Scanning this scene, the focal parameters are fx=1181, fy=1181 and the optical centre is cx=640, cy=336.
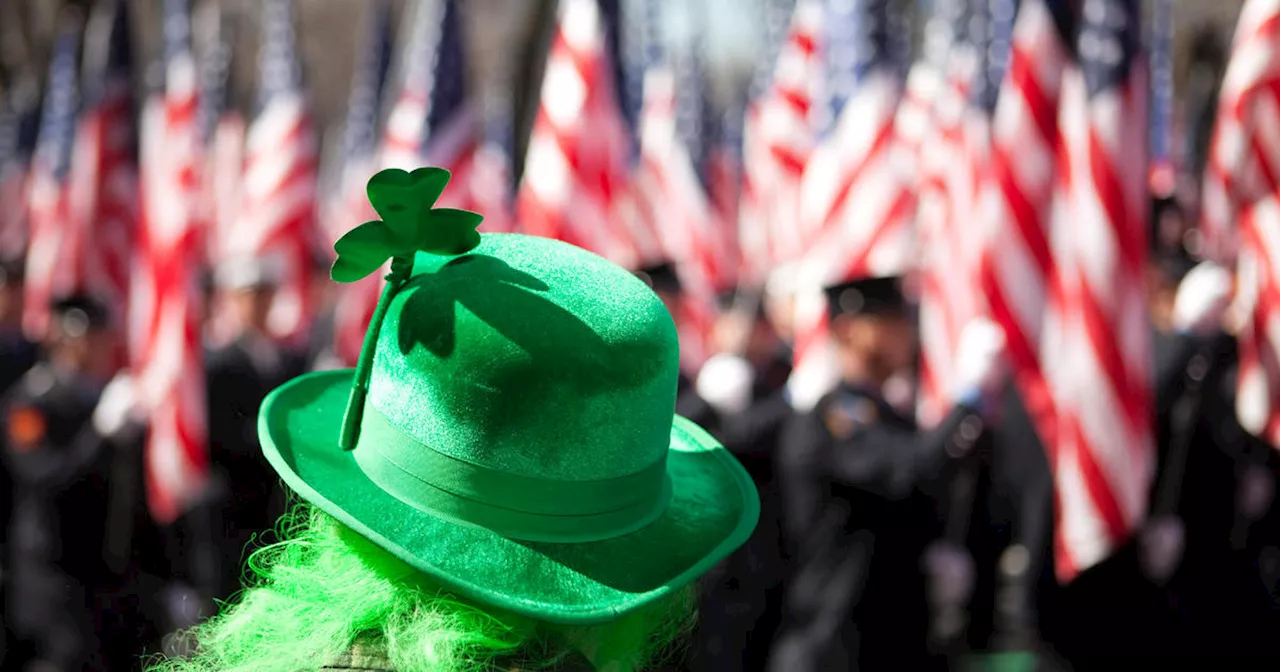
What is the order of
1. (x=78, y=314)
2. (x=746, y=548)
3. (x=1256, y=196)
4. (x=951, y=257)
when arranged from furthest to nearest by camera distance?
1. (x=78, y=314)
2. (x=951, y=257)
3. (x=746, y=548)
4. (x=1256, y=196)

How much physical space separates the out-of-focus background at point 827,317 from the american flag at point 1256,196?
2 centimetres

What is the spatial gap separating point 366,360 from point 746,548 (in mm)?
4158

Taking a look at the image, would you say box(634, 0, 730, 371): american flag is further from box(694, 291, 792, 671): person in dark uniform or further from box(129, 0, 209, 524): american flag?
box(129, 0, 209, 524): american flag

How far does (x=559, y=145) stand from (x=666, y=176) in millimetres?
1971

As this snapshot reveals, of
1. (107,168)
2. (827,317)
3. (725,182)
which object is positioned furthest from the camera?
(725,182)

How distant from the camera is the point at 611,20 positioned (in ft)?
21.9

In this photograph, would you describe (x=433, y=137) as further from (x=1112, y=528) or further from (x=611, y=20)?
(x=1112, y=528)

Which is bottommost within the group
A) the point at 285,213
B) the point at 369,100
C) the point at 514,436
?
the point at 285,213

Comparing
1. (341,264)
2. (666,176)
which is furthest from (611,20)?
(341,264)

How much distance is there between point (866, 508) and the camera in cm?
468

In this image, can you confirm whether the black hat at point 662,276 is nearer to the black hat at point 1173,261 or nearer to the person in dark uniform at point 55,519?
the black hat at point 1173,261

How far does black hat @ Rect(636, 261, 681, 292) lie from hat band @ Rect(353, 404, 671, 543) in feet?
19.2

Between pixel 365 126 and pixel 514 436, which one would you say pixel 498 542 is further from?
pixel 365 126

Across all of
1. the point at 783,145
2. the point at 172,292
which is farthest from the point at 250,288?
Answer: the point at 783,145
